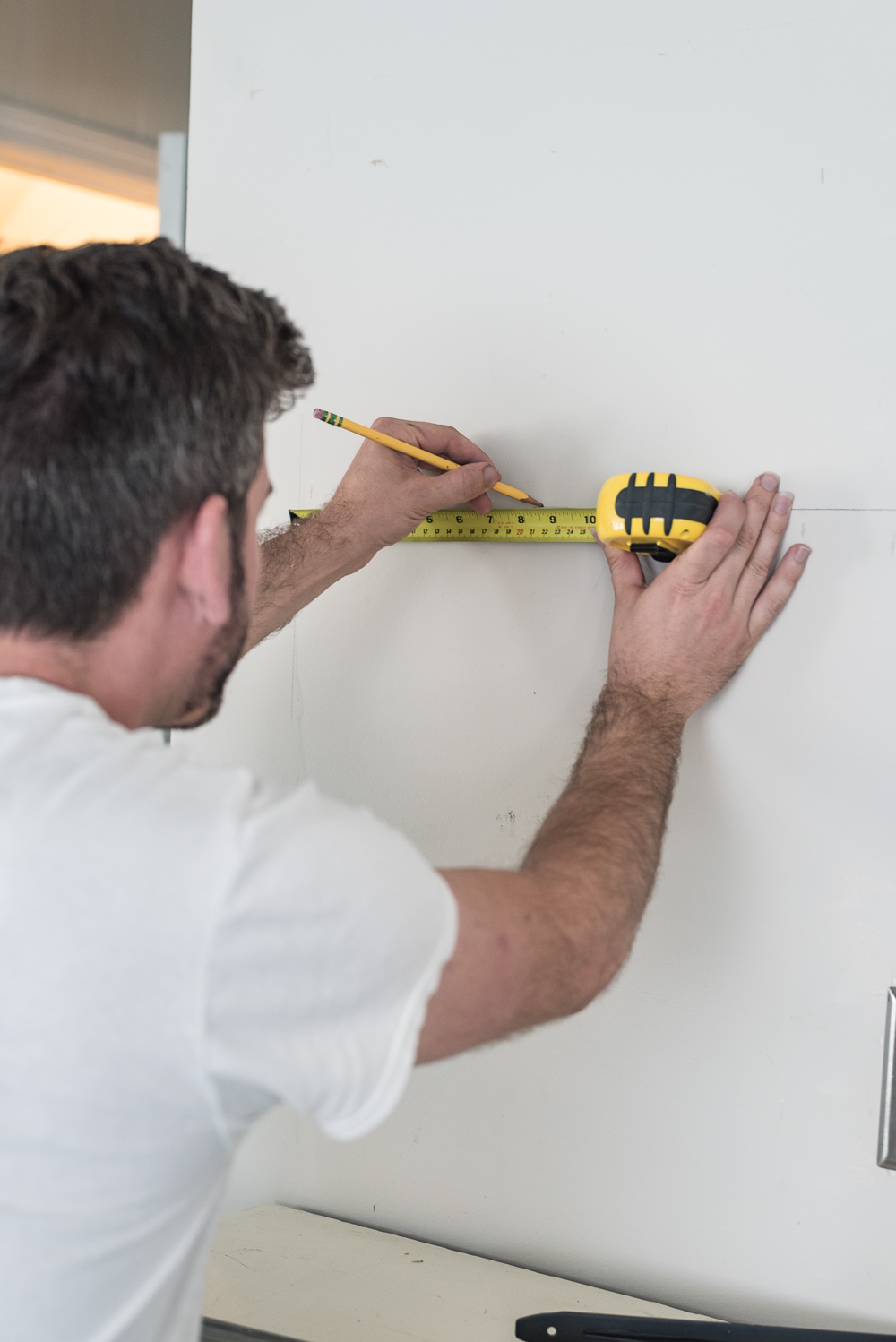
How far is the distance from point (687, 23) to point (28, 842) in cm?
102

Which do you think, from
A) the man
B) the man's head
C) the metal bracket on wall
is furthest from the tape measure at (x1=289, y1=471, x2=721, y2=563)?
the metal bracket on wall

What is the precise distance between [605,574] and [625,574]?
51 millimetres

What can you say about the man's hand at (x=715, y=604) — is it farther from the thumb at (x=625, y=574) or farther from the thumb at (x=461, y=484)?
the thumb at (x=461, y=484)

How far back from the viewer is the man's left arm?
1094mm

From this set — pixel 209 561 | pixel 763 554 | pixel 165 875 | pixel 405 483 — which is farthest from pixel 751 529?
pixel 165 875

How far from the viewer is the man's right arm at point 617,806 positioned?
26.0 inches

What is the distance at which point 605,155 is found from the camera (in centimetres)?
107

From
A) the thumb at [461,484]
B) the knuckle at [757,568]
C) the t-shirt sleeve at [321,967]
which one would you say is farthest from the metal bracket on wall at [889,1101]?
the thumb at [461,484]

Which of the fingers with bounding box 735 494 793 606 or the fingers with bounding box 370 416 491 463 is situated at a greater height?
the fingers with bounding box 370 416 491 463

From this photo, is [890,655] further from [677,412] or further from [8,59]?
[8,59]

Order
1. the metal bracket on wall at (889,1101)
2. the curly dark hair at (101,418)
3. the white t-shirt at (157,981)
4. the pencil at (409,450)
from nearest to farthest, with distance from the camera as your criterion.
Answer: the white t-shirt at (157,981)
the curly dark hair at (101,418)
the metal bracket on wall at (889,1101)
the pencil at (409,450)

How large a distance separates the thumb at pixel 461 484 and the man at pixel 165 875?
0.80 feet

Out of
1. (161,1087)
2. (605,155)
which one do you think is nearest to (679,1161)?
(161,1087)

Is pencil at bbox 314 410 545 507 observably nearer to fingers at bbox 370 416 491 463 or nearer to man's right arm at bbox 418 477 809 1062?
fingers at bbox 370 416 491 463
